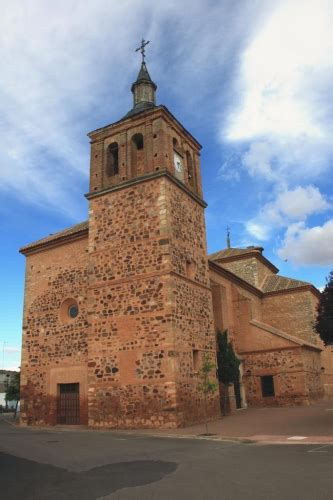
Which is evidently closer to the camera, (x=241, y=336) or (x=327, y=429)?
(x=327, y=429)

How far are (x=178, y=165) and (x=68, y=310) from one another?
27.4 ft

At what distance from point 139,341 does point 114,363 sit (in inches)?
55.0

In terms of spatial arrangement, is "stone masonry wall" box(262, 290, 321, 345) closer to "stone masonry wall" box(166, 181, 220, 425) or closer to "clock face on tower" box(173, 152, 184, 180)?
"stone masonry wall" box(166, 181, 220, 425)

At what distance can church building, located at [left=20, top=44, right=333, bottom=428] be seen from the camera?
52.3 ft

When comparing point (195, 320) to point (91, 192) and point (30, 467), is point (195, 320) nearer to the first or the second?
point (91, 192)

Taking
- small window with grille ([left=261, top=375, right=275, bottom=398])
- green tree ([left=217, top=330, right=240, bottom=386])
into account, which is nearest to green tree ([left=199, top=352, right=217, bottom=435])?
green tree ([left=217, top=330, right=240, bottom=386])

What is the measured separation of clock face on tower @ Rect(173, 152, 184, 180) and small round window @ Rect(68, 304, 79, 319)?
755 cm

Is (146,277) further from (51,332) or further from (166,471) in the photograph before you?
(166,471)

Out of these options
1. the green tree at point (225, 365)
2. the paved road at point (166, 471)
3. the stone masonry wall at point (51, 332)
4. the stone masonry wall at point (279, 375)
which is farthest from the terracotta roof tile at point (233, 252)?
the paved road at point (166, 471)

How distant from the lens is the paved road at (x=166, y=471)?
19.6ft

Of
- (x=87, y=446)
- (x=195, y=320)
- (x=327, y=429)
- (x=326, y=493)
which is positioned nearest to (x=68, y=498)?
(x=326, y=493)

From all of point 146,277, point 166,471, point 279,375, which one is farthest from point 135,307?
point 279,375

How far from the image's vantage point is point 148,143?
61.6ft

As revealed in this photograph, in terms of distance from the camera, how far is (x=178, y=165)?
64.3 feet
